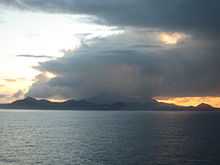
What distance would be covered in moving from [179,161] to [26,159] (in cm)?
3507

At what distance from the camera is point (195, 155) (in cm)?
9831

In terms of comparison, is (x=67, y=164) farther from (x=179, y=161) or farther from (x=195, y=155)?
(x=195, y=155)

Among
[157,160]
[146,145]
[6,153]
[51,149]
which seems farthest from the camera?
[146,145]

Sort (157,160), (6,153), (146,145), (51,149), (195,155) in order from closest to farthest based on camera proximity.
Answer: (157,160), (195,155), (6,153), (51,149), (146,145)

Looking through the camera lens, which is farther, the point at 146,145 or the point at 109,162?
the point at 146,145

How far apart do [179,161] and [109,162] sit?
50.9ft

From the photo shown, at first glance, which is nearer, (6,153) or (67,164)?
(67,164)

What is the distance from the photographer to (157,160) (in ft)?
299

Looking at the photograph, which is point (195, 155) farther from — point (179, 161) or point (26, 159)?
point (26, 159)

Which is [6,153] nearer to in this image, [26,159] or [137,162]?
[26,159]

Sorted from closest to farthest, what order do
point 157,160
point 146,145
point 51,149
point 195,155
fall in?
point 157,160, point 195,155, point 51,149, point 146,145

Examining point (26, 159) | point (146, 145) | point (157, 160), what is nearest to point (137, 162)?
point (157, 160)

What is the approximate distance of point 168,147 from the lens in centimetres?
11700

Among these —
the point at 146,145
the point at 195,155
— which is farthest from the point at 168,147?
the point at 195,155
